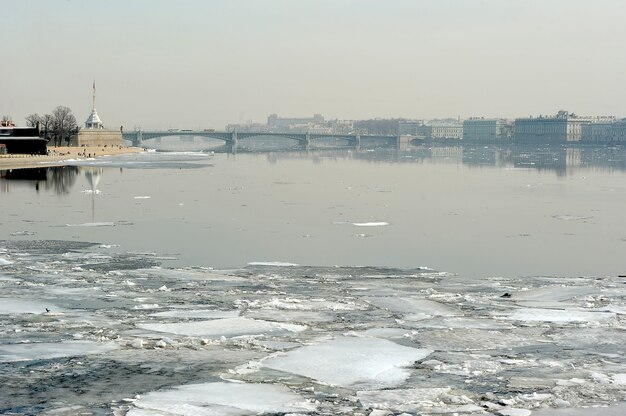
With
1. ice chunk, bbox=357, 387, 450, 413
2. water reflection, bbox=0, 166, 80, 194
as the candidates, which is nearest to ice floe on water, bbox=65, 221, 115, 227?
water reflection, bbox=0, 166, 80, 194

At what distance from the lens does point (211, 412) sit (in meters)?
8.15

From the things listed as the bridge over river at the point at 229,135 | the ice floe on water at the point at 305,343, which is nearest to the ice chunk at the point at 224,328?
the ice floe on water at the point at 305,343

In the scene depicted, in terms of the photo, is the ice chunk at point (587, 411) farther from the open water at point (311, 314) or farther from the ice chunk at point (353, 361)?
the ice chunk at point (353, 361)

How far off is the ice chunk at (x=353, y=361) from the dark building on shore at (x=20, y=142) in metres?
74.4

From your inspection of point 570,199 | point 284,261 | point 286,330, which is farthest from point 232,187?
point 286,330

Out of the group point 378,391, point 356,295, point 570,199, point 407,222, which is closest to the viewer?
point 378,391

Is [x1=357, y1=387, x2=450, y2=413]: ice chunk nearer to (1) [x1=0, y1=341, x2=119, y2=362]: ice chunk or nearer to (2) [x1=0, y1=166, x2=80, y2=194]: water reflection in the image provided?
(1) [x1=0, y1=341, x2=119, y2=362]: ice chunk

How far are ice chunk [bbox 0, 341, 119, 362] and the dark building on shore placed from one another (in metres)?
73.3

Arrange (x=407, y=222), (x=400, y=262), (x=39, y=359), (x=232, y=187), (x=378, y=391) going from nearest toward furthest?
(x=378, y=391)
(x=39, y=359)
(x=400, y=262)
(x=407, y=222)
(x=232, y=187)

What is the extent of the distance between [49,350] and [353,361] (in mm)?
3372

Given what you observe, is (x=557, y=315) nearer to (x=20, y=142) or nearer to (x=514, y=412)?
(x=514, y=412)

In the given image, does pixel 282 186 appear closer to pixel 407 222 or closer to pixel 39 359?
pixel 407 222

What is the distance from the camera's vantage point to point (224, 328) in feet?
38.1

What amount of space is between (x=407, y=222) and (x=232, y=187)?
17745 mm
